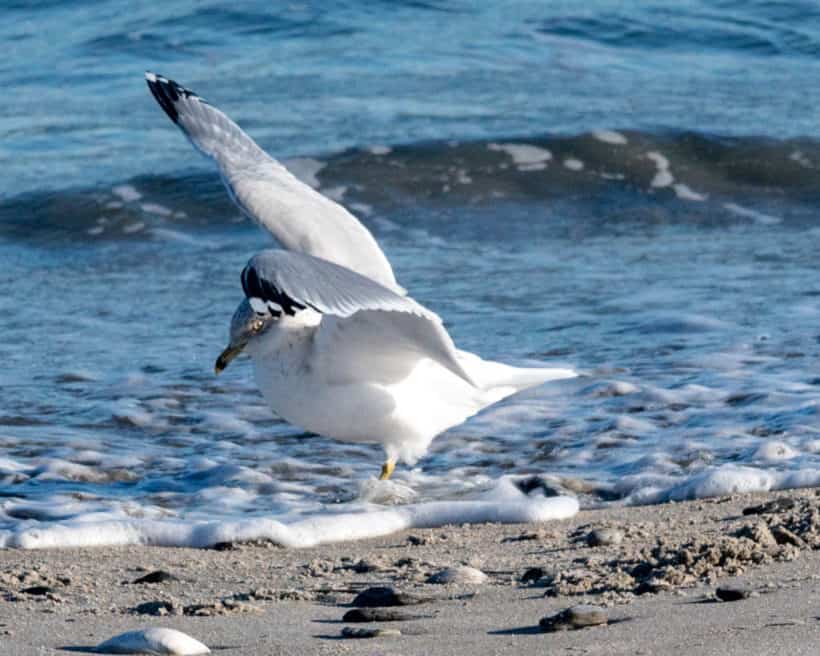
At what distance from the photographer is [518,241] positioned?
9.86 metres

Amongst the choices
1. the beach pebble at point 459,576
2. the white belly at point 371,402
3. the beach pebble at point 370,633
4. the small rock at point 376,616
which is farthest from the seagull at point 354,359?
the beach pebble at point 370,633

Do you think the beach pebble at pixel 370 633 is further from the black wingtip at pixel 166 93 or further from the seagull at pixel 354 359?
the black wingtip at pixel 166 93

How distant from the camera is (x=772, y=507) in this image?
14.4 ft

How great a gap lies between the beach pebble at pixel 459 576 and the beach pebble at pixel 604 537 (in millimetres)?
468

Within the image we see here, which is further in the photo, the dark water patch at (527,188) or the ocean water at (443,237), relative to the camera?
the dark water patch at (527,188)

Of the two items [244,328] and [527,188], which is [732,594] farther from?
[527,188]

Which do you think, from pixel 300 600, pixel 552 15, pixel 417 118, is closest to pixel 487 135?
pixel 417 118

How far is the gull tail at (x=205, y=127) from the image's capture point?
21.6 ft

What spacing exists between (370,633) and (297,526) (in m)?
1.52

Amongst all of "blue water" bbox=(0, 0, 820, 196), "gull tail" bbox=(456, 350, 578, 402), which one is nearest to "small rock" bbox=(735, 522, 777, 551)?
"gull tail" bbox=(456, 350, 578, 402)

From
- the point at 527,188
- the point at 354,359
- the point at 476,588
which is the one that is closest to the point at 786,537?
the point at 476,588

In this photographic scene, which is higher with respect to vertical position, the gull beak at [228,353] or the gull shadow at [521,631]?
the gull shadow at [521,631]

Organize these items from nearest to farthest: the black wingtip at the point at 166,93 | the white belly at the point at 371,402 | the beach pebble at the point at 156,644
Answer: the beach pebble at the point at 156,644
the white belly at the point at 371,402
the black wingtip at the point at 166,93

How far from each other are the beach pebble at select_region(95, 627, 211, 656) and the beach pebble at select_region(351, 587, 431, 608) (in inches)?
20.5
